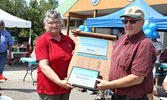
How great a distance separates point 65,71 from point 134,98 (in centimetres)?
85

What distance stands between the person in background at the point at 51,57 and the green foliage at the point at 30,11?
92.0ft

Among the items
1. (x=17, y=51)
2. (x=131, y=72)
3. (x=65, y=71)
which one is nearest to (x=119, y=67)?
(x=131, y=72)

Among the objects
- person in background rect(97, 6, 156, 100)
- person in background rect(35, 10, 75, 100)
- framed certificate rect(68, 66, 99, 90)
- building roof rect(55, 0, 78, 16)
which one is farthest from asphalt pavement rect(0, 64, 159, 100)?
building roof rect(55, 0, 78, 16)

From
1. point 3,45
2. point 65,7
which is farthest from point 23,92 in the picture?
point 65,7

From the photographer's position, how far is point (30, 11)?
31594 mm

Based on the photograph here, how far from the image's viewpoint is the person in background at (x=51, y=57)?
2.04 metres

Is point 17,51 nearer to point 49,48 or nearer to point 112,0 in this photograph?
point 112,0

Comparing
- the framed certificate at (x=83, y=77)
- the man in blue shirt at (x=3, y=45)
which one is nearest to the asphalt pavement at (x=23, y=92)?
the man in blue shirt at (x=3, y=45)

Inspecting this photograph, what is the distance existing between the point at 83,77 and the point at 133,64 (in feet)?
1.73

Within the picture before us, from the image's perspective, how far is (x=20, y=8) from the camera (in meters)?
35.8

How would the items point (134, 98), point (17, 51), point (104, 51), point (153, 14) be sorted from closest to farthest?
point (134, 98), point (104, 51), point (153, 14), point (17, 51)

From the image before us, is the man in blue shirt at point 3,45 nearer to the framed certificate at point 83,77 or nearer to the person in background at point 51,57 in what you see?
the person in background at point 51,57

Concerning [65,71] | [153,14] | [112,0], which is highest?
[112,0]

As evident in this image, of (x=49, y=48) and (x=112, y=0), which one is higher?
(x=112, y=0)
